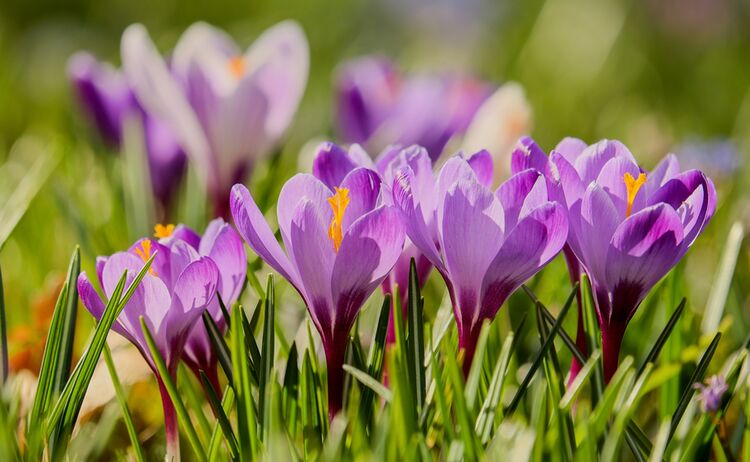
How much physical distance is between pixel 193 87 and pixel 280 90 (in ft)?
0.29

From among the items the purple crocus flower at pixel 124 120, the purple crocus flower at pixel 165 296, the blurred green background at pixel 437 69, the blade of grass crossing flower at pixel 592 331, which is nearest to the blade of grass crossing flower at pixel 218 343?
the purple crocus flower at pixel 165 296

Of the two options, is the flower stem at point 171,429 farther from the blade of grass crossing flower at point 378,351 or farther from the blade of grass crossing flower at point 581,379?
the blade of grass crossing flower at point 581,379

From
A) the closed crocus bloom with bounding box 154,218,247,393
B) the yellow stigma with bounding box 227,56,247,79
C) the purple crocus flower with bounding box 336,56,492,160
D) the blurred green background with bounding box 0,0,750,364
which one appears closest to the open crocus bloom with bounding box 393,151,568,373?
the closed crocus bloom with bounding box 154,218,247,393

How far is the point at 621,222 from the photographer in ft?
1.72

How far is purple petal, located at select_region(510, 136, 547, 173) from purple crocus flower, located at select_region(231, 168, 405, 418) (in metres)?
0.10

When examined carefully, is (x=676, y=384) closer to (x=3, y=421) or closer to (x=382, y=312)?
(x=382, y=312)

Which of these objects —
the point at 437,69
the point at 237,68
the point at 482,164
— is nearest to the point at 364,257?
the point at 482,164

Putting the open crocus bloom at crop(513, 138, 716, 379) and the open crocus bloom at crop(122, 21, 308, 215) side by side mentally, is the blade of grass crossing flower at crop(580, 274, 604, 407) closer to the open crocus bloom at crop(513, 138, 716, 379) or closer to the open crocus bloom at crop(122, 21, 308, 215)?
the open crocus bloom at crop(513, 138, 716, 379)

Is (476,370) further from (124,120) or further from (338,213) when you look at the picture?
(124,120)

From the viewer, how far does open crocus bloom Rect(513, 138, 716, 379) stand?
503 mm

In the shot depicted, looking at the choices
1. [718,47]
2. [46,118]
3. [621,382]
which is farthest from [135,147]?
[718,47]

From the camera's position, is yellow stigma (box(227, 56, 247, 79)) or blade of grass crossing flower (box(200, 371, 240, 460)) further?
yellow stigma (box(227, 56, 247, 79))

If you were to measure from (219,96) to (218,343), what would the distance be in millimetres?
430

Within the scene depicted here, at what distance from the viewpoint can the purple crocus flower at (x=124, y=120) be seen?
3.44 ft
